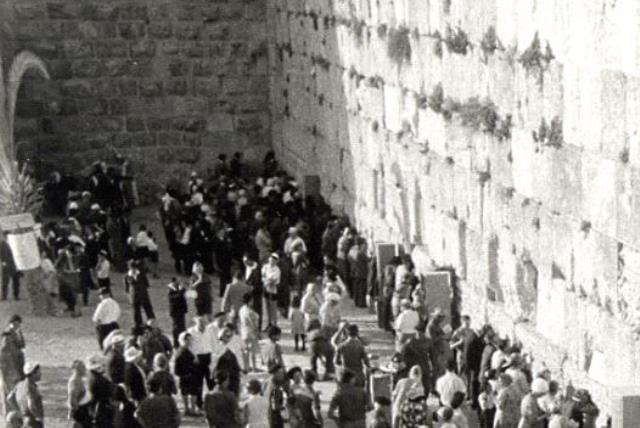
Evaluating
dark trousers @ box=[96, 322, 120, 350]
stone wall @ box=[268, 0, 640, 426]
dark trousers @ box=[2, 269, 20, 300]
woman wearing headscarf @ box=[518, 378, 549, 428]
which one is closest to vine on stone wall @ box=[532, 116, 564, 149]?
stone wall @ box=[268, 0, 640, 426]

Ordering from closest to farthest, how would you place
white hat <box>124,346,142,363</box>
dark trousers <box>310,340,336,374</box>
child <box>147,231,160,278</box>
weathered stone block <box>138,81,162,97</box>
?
1. white hat <box>124,346,142,363</box>
2. dark trousers <box>310,340,336,374</box>
3. child <box>147,231,160,278</box>
4. weathered stone block <box>138,81,162,97</box>

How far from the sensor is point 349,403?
40.2ft

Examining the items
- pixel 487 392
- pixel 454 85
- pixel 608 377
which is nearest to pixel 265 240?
pixel 454 85

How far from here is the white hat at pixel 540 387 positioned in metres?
11.8

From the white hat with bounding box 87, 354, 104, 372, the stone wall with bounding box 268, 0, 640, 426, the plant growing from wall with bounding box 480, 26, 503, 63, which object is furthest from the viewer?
the plant growing from wall with bounding box 480, 26, 503, 63

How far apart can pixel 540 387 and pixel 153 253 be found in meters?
9.48

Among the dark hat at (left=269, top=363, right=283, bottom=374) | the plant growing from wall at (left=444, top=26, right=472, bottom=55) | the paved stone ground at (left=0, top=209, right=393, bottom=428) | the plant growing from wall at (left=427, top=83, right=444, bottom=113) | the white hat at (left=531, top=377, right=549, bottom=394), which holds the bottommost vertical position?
the paved stone ground at (left=0, top=209, right=393, bottom=428)

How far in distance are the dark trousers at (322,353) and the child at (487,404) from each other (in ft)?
7.40

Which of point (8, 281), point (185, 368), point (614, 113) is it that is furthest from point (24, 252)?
point (614, 113)

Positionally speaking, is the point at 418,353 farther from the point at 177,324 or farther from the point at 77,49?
the point at 77,49

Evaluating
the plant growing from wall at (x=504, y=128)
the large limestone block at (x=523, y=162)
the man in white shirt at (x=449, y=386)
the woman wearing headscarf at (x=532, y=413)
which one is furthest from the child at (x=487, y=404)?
the plant growing from wall at (x=504, y=128)

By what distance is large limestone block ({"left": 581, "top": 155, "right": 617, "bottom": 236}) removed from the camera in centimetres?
1180

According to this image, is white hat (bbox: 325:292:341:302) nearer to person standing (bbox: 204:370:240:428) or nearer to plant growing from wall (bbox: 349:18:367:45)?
person standing (bbox: 204:370:240:428)

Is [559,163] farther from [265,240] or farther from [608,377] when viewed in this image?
[265,240]
